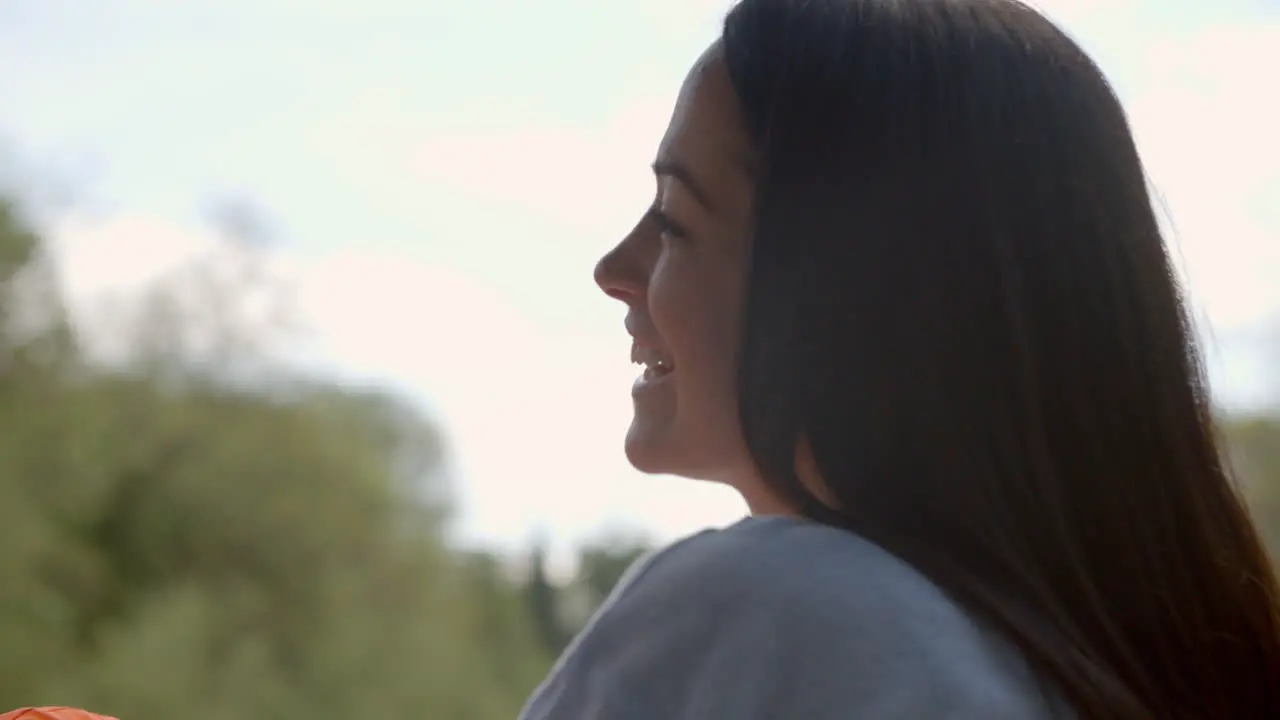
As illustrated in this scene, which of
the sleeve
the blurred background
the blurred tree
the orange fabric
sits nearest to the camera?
the sleeve

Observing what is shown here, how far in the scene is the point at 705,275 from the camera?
1.80ft

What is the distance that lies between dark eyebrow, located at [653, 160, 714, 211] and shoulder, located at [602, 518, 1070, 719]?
148 mm

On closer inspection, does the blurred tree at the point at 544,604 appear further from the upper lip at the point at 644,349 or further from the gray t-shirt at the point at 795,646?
the gray t-shirt at the point at 795,646

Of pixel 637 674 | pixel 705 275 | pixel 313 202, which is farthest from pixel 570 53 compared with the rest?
pixel 637 674

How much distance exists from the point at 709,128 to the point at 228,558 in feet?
2.97

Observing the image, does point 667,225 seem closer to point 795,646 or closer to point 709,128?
point 709,128

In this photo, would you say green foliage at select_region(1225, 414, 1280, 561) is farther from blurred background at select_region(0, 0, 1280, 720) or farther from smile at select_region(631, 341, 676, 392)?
smile at select_region(631, 341, 676, 392)

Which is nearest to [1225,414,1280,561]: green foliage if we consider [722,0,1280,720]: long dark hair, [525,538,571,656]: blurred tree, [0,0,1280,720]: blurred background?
[0,0,1280,720]: blurred background

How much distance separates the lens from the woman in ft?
1.46

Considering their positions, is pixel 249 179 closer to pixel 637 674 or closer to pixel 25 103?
pixel 25 103

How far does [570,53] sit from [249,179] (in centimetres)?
34

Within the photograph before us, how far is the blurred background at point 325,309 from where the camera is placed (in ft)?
3.98

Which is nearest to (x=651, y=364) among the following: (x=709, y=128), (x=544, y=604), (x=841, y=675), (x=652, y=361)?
(x=652, y=361)

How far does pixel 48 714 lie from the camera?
1.77 feet
